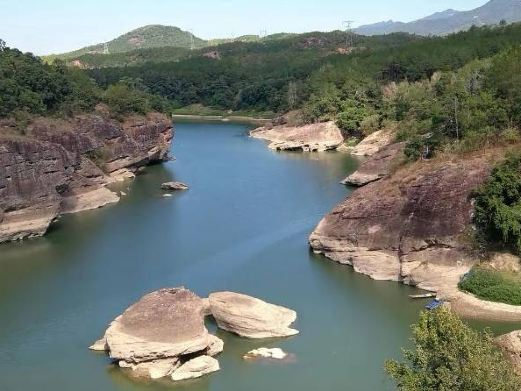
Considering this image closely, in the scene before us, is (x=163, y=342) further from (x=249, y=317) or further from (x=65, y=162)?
(x=65, y=162)

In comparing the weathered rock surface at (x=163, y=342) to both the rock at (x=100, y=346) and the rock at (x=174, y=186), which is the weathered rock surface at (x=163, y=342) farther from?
the rock at (x=174, y=186)

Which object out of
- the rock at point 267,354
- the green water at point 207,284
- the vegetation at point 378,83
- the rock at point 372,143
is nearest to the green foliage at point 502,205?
the vegetation at point 378,83

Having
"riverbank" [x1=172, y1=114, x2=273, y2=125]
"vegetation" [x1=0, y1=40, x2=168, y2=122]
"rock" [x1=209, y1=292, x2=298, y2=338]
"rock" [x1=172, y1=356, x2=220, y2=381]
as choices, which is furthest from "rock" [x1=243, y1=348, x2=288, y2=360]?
"riverbank" [x1=172, y1=114, x2=273, y2=125]

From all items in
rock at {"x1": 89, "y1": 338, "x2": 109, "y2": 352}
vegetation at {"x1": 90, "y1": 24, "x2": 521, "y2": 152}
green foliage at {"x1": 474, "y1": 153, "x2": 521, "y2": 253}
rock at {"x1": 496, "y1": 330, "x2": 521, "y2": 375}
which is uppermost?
vegetation at {"x1": 90, "y1": 24, "x2": 521, "y2": 152}

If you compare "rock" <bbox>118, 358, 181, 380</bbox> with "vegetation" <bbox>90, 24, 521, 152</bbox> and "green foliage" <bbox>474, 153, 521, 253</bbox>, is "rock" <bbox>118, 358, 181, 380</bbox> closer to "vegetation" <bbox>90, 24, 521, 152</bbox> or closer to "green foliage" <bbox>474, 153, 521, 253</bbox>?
"green foliage" <bbox>474, 153, 521, 253</bbox>

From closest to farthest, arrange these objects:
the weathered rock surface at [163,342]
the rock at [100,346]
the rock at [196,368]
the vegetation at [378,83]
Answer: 1. the rock at [196,368]
2. the weathered rock surface at [163,342]
3. the rock at [100,346]
4. the vegetation at [378,83]

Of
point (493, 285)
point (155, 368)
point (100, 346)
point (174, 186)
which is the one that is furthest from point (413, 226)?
point (174, 186)
